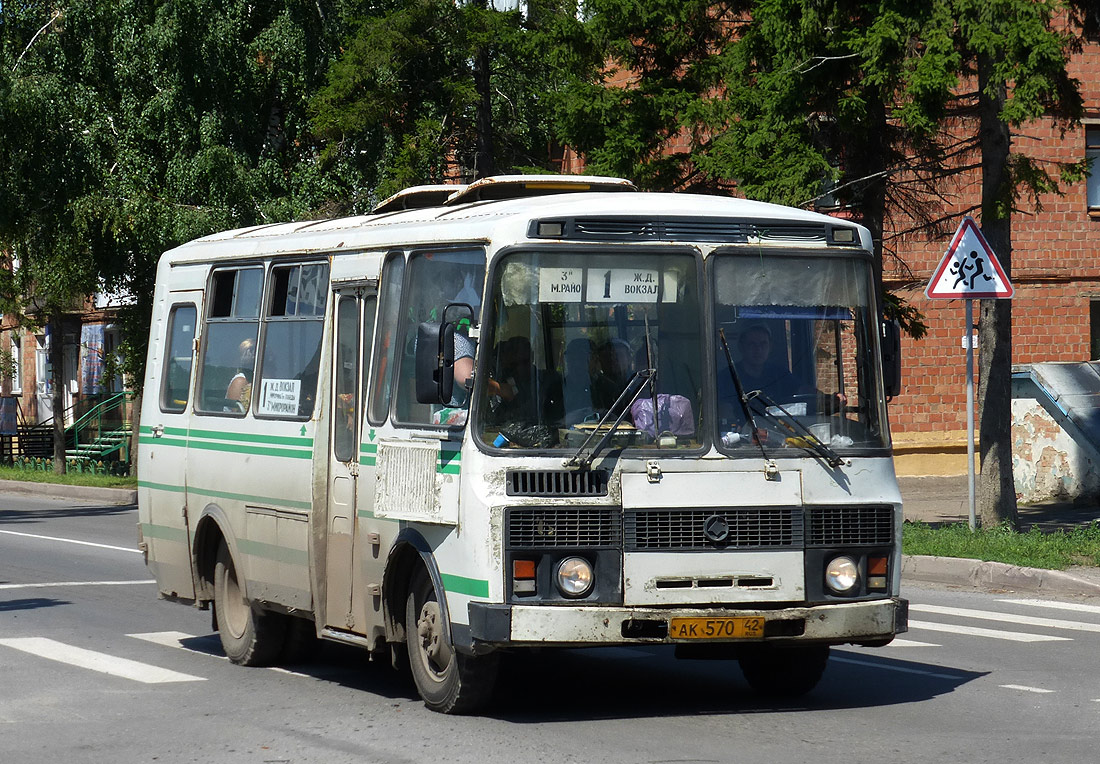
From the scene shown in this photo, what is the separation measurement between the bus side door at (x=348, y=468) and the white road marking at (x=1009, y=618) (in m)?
5.38

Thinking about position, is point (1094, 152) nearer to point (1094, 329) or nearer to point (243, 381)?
point (1094, 329)

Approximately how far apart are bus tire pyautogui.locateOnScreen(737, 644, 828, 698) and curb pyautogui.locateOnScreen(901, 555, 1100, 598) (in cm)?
516

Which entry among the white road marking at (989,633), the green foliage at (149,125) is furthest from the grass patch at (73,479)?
the white road marking at (989,633)

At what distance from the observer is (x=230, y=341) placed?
1091 centimetres

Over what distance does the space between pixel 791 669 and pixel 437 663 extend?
1.93 metres

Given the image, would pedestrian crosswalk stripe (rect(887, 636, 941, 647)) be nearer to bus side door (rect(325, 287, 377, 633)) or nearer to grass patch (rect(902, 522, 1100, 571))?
grass patch (rect(902, 522, 1100, 571))

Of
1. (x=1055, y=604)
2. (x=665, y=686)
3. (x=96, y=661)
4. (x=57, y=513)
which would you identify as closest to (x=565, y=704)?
(x=665, y=686)

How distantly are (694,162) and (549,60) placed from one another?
3038mm

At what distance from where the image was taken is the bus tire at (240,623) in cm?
1044

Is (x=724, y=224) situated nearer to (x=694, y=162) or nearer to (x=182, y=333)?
(x=182, y=333)

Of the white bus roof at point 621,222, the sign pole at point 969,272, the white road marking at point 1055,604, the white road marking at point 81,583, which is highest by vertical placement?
the sign pole at point 969,272

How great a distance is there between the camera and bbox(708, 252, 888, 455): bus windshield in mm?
8234

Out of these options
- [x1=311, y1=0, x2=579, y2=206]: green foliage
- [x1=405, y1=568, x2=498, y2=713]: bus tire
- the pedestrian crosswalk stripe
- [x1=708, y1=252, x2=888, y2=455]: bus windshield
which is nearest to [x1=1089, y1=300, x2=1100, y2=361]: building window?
[x1=311, y1=0, x2=579, y2=206]: green foliage

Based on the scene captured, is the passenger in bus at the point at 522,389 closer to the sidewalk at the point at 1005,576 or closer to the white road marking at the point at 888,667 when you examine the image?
the white road marking at the point at 888,667
